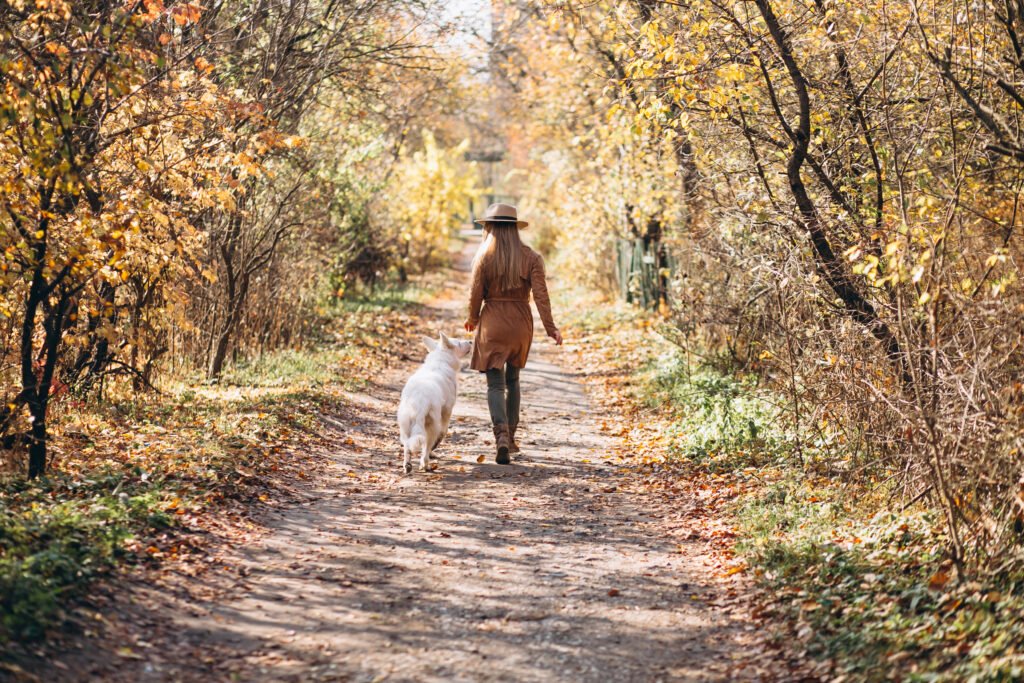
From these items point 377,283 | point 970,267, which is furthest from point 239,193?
point 377,283

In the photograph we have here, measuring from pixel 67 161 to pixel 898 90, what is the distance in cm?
719

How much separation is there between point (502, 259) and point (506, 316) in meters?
0.55

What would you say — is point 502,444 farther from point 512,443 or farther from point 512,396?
point 512,396

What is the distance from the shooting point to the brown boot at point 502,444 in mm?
9266

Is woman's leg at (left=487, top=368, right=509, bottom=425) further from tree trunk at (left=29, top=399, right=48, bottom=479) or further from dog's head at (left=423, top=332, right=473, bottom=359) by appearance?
tree trunk at (left=29, top=399, right=48, bottom=479)

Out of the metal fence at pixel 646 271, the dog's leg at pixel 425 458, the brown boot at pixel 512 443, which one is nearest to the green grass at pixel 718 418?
the brown boot at pixel 512 443

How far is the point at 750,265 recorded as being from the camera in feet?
33.7

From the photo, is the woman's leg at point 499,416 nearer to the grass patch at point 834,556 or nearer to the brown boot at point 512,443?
the brown boot at point 512,443

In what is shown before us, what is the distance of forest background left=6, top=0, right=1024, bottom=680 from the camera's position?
564 centimetres

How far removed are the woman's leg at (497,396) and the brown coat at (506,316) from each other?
9 cm

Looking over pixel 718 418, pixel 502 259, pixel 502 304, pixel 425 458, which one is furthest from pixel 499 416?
pixel 718 418

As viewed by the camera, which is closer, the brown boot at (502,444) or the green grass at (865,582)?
the green grass at (865,582)

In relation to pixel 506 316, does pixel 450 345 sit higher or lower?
lower

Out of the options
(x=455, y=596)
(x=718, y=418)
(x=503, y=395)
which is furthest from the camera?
(x=718, y=418)
